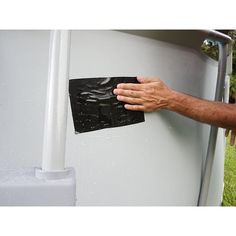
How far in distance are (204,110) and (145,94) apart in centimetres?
24

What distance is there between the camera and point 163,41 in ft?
3.28

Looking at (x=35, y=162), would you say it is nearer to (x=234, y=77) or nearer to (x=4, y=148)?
(x=4, y=148)

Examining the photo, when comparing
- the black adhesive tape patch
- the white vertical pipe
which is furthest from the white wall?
the white vertical pipe

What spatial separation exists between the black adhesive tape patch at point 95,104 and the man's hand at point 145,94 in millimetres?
17

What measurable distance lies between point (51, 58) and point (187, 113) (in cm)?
52

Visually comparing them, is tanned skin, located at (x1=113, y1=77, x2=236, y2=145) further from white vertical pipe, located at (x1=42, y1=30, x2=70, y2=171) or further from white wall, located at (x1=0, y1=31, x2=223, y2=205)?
white vertical pipe, located at (x1=42, y1=30, x2=70, y2=171)

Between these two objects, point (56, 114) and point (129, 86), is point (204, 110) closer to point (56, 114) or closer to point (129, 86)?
point (129, 86)

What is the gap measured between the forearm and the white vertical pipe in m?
0.43

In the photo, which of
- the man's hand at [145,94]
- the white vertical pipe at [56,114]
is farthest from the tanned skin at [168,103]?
the white vertical pipe at [56,114]

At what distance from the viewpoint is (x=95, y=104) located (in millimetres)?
→ 867

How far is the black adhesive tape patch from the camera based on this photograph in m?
0.86

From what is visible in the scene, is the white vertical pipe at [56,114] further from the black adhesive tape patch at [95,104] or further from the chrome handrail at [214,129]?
the chrome handrail at [214,129]

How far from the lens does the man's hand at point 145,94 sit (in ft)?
2.97

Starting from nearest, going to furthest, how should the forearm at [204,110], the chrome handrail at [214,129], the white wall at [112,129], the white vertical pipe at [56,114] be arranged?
1. the white vertical pipe at [56,114]
2. the white wall at [112,129]
3. the forearm at [204,110]
4. the chrome handrail at [214,129]
